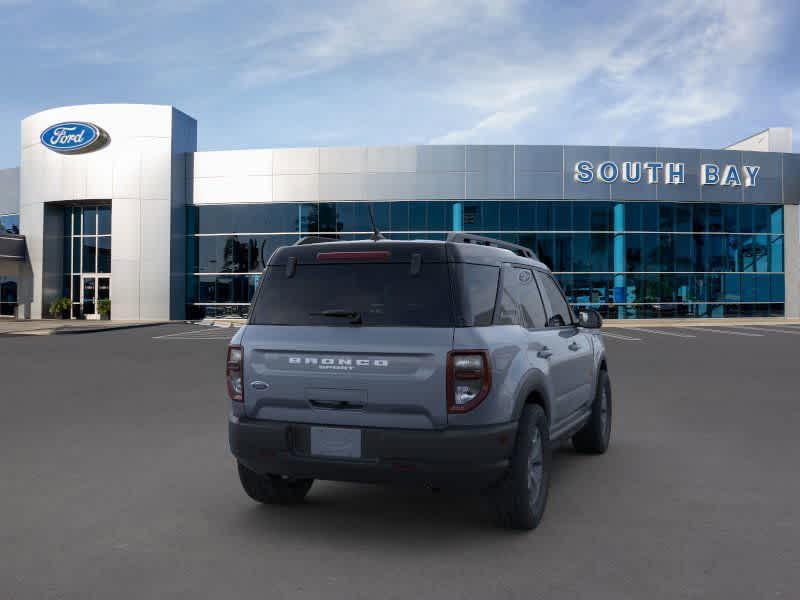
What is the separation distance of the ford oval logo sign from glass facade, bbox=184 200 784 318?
215 inches

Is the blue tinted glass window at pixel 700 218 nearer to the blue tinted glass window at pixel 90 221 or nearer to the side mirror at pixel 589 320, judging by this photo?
the blue tinted glass window at pixel 90 221

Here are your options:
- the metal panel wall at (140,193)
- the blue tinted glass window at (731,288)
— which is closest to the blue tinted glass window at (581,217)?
the blue tinted glass window at (731,288)

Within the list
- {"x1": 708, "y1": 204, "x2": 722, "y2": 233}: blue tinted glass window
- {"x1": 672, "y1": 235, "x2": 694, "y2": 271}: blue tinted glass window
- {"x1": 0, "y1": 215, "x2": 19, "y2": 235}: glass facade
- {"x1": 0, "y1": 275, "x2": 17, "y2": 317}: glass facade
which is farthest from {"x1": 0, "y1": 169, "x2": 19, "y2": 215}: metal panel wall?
{"x1": 708, "y1": 204, "x2": 722, "y2": 233}: blue tinted glass window

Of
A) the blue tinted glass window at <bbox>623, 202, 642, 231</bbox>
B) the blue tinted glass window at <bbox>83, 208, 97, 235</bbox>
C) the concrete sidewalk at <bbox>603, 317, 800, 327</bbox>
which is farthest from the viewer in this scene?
the blue tinted glass window at <bbox>83, 208, 97, 235</bbox>

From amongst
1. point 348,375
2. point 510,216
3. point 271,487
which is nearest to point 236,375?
point 348,375

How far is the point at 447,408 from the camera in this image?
4156 millimetres

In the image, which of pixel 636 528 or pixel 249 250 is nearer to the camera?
pixel 636 528

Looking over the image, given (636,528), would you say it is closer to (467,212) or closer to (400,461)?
(400,461)

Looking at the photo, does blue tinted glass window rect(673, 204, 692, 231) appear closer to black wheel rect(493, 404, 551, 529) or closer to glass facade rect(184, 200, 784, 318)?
glass facade rect(184, 200, 784, 318)

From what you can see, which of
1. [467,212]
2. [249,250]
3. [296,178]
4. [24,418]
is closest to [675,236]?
[467,212]

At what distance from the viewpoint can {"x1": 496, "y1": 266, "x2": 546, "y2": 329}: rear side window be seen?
15.8ft

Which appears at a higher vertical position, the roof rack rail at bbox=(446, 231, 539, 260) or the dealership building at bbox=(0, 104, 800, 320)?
the dealership building at bbox=(0, 104, 800, 320)

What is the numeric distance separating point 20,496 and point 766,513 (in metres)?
5.37

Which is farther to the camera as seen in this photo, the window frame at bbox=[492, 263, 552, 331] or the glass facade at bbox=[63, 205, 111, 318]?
the glass facade at bbox=[63, 205, 111, 318]
